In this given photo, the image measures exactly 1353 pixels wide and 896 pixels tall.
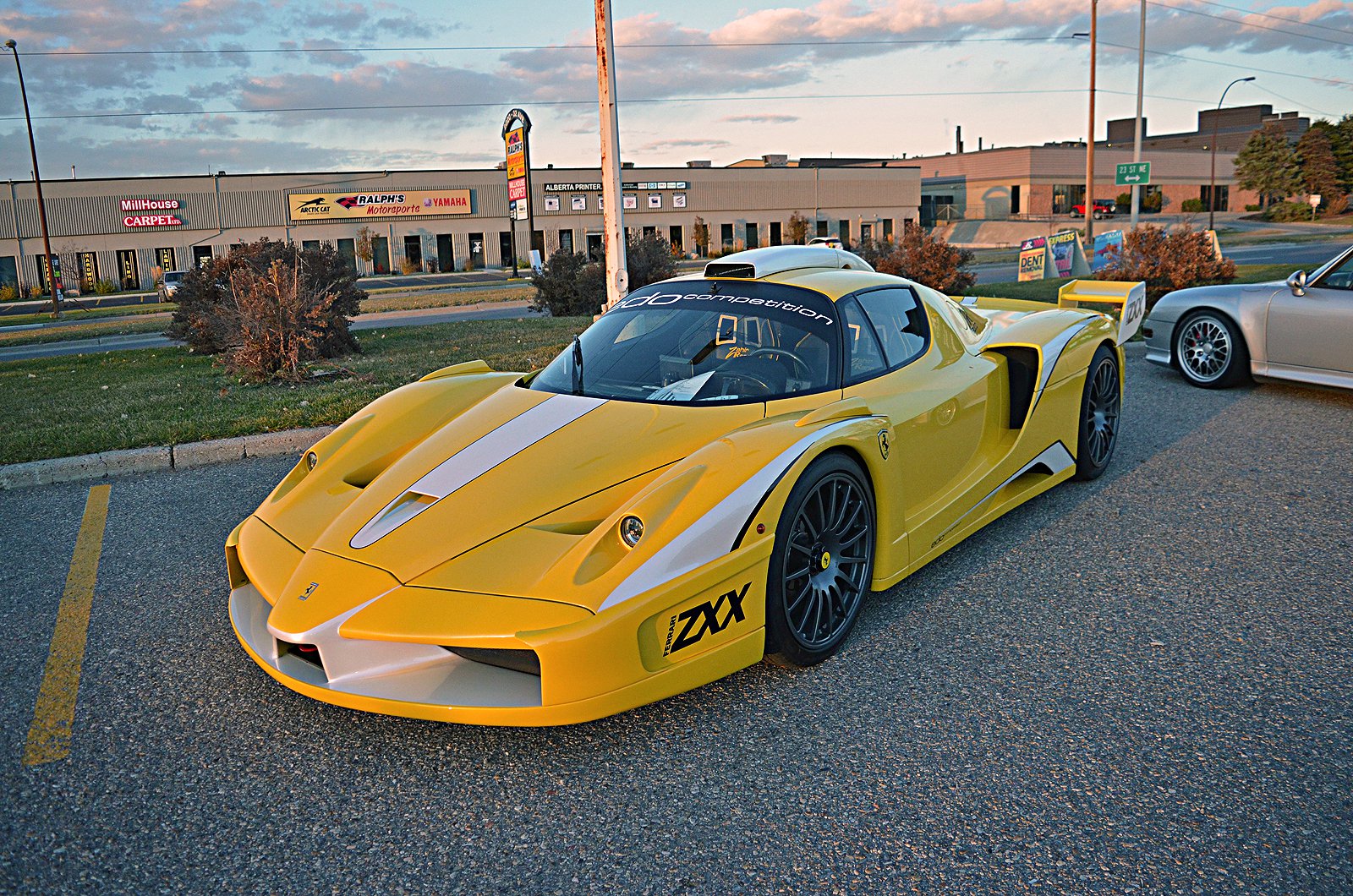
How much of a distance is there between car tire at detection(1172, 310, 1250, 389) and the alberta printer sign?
59.0 m

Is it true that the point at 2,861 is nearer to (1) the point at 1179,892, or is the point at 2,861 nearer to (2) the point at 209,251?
(1) the point at 1179,892

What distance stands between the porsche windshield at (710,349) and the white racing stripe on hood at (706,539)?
2.28 ft

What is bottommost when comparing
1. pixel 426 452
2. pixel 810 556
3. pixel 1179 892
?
pixel 1179 892

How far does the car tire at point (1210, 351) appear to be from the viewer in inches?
306

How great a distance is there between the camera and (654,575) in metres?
2.88

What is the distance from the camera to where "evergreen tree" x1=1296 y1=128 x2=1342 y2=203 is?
64.2 meters

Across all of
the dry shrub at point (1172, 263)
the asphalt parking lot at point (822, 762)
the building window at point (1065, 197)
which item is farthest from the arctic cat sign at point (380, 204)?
the asphalt parking lot at point (822, 762)

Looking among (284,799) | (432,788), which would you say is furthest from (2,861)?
(432,788)

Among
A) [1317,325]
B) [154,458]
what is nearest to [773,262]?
[154,458]

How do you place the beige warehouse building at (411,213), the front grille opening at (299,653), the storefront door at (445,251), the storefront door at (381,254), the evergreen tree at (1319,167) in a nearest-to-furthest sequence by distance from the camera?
the front grille opening at (299,653) < the beige warehouse building at (411,213) < the storefront door at (381,254) < the storefront door at (445,251) < the evergreen tree at (1319,167)

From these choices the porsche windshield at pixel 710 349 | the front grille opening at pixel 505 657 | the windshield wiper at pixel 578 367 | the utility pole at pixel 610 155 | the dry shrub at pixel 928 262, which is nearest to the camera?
the front grille opening at pixel 505 657

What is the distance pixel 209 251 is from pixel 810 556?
59.5 metres

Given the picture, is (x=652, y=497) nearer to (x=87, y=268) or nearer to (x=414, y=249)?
(x=414, y=249)

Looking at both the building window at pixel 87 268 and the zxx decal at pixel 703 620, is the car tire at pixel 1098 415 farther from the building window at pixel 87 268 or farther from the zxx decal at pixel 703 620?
the building window at pixel 87 268
